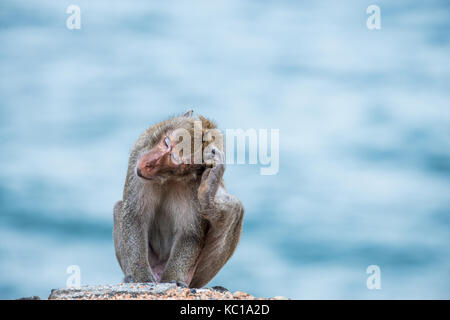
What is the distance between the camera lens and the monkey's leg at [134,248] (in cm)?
617

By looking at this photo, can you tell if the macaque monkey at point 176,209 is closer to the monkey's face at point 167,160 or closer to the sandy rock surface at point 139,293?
the monkey's face at point 167,160

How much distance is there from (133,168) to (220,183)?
873 mm

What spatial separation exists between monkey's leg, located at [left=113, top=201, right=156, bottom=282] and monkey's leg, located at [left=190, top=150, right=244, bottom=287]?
0.64m

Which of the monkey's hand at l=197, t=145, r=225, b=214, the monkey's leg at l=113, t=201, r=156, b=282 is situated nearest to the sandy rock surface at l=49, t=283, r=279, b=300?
the monkey's leg at l=113, t=201, r=156, b=282

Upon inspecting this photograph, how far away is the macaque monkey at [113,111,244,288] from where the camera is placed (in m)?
5.98

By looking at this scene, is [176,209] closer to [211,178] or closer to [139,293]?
[211,178]

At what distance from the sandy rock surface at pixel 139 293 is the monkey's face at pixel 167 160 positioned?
1.09m

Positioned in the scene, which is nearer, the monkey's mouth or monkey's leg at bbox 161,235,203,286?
the monkey's mouth

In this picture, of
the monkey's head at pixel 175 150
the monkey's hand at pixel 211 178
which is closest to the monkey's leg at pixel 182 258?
the monkey's hand at pixel 211 178

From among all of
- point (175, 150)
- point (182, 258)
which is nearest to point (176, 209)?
point (182, 258)

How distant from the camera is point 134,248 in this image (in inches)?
243

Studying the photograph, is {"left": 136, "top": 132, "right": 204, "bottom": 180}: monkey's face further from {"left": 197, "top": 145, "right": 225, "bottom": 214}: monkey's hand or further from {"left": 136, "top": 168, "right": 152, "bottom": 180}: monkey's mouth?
{"left": 197, "top": 145, "right": 225, "bottom": 214}: monkey's hand
